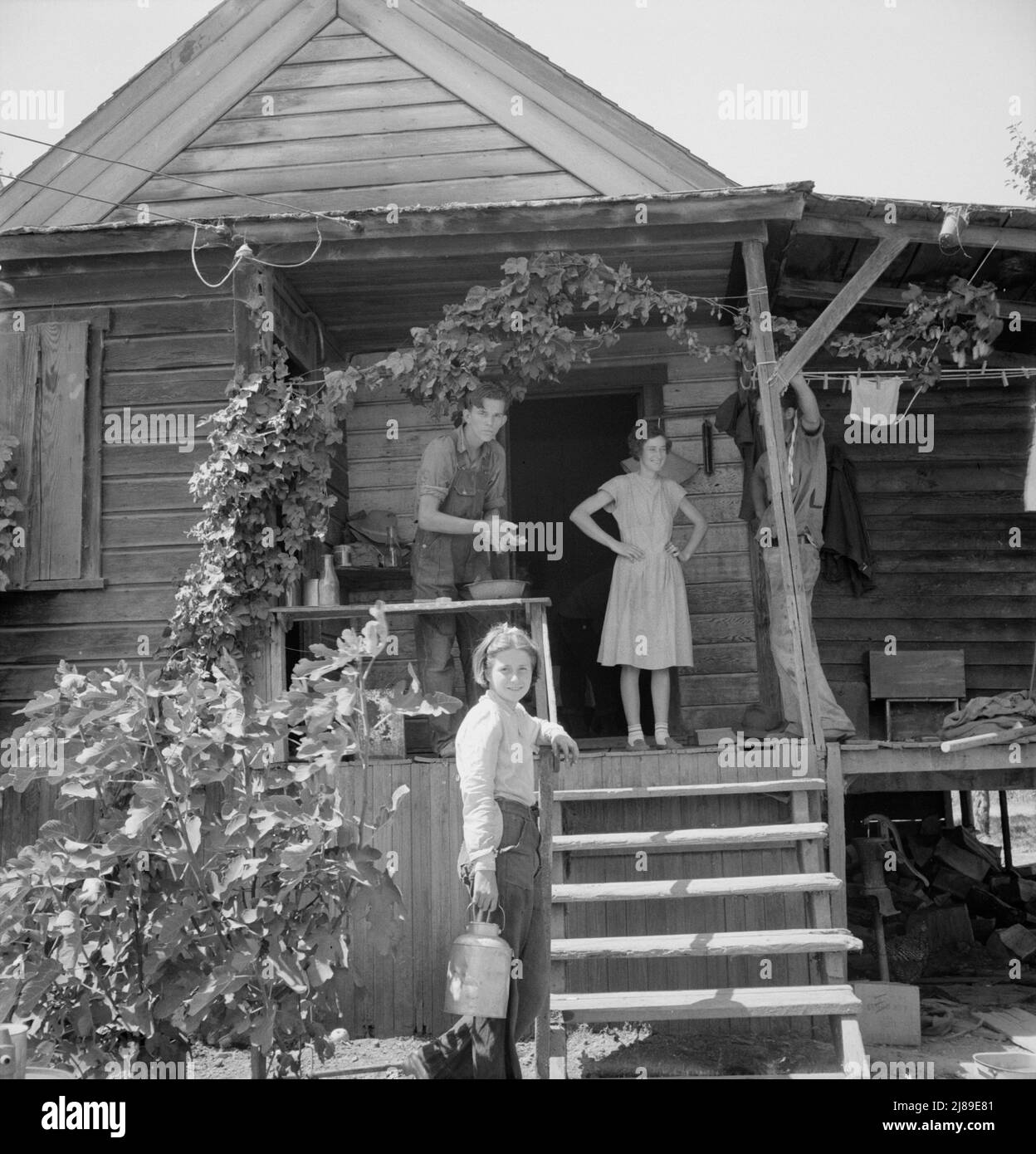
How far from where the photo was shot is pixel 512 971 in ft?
15.6

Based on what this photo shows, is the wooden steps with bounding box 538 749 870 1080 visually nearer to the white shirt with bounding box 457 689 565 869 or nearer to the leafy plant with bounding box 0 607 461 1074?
the white shirt with bounding box 457 689 565 869

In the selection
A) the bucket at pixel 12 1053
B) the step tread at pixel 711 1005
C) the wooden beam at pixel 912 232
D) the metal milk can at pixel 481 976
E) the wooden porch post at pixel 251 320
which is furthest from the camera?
the wooden porch post at pixel 251 320

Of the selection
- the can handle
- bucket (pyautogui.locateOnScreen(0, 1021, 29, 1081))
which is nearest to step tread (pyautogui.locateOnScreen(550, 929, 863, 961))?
the can handle

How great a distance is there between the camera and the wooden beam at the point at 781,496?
6.57 m

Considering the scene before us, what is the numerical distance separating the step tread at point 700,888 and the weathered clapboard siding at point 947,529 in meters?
3.49

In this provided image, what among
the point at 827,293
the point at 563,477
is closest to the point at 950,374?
the point at 827,293

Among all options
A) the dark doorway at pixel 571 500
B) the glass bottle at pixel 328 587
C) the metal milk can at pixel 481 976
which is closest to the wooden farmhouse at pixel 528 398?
the glass bottle at pixel 328 587

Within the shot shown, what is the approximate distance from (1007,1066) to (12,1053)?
4031 millimetres

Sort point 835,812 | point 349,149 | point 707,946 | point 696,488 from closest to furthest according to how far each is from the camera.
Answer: point 707,946 < point 835,812 < point 349,149 < point 696,488

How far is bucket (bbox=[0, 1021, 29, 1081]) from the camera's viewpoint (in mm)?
4203

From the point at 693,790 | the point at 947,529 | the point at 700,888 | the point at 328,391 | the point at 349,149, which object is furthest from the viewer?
the point at 947,529

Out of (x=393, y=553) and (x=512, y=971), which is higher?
(x=393, y=553)

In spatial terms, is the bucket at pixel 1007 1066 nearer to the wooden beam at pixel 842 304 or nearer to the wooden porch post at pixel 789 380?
the wooden porch post at pixel 789 380

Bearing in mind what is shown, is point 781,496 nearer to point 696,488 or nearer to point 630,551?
point 630,551
